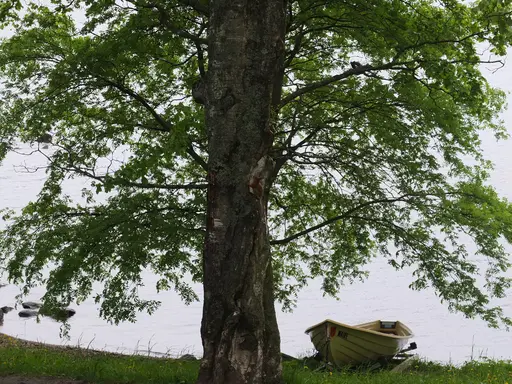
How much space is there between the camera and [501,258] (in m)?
12.8

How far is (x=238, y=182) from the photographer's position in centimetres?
774

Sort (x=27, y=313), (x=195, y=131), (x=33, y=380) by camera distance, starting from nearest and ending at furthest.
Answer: (x=33, y=380) → (x=195, y=131) → (x=27, y=313)

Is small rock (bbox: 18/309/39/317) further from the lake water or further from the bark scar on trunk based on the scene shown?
the bark scar on trunk

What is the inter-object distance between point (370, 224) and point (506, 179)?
1637 inches

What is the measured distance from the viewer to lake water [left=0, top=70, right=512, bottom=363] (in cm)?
2659

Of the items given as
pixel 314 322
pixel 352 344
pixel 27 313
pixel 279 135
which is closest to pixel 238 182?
pixel 279 135

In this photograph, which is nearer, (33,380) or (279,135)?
(33,380)

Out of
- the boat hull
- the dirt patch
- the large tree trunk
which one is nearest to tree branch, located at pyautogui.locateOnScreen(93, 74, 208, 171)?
the large tree trunk

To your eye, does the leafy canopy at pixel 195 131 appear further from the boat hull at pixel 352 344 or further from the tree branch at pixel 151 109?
the boat hull at pixel 352 344

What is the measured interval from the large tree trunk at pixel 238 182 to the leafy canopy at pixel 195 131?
283 centimetres

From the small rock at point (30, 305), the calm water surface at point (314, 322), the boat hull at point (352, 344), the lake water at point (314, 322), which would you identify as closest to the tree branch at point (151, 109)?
the boat hull at point (352, 344)

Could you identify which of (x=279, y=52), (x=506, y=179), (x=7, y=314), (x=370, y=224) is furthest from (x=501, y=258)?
(x=506, y=179)

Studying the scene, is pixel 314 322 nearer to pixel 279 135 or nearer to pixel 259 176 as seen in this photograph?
pixel 279 135

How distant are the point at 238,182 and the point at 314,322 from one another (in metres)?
23.6
